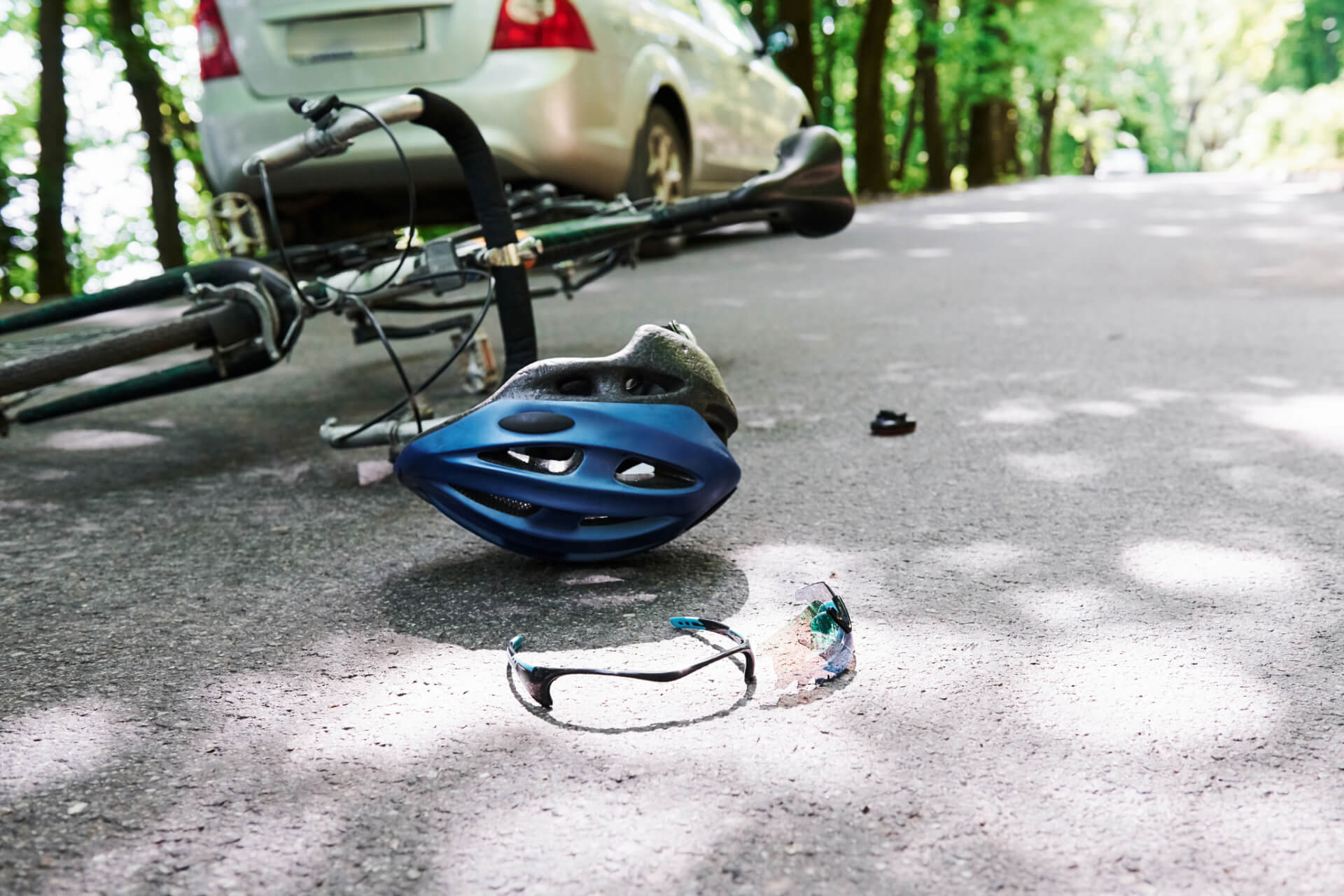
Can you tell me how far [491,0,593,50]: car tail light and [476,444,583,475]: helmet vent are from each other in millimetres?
3826

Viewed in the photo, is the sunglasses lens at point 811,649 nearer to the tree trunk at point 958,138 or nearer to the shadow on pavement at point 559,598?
the shadow on pavement at point 559,598

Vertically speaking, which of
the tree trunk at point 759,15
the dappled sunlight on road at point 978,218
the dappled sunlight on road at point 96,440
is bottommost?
the dappled sunlight on road at point 978,218

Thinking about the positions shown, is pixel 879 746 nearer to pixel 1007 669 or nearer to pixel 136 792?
pixel 1007 669

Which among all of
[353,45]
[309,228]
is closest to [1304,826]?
[353,45]

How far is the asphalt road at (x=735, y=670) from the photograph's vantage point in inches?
64.0

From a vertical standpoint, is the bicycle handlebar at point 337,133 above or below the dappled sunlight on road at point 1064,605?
above

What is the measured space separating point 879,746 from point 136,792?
1.06 m

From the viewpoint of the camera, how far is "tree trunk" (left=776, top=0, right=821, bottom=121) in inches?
675

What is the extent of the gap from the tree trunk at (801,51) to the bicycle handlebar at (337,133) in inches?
573

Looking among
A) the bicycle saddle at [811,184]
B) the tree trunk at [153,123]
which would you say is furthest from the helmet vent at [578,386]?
the tree trunk at [153,123]

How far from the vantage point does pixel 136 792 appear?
1808 mm

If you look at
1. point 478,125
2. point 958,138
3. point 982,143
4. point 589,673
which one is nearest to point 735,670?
point 589,673

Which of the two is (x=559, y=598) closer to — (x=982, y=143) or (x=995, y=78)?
(x=995, y=78)

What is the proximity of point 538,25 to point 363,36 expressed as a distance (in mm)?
814
